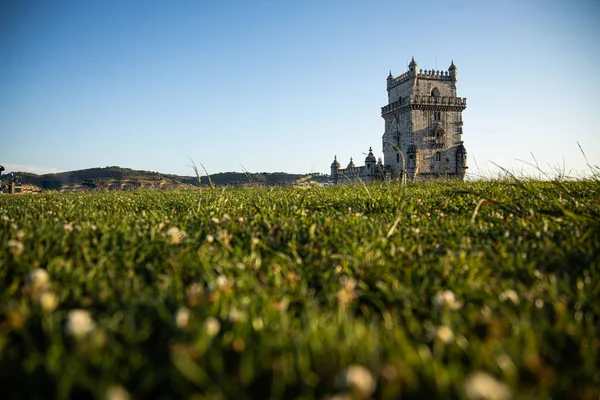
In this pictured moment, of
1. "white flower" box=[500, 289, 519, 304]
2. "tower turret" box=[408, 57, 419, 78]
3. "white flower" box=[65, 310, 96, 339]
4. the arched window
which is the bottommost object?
"white flower" box=[500, 289, 519, 304]

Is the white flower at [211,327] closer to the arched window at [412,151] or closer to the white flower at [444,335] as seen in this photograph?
the white flower at [444,335]

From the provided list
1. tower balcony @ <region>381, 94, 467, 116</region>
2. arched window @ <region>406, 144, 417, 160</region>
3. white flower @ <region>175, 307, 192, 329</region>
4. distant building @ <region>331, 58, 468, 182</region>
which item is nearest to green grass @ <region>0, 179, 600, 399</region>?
white flower @ <region>175, 307, 192, 329</region>

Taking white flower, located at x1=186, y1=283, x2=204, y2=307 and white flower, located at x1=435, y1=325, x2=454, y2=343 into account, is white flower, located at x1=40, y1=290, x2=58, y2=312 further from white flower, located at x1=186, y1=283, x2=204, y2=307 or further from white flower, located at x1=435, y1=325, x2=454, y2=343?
white flower, located at x1=435, y1=325, x2=454, y2=343

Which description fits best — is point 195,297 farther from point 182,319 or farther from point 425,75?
point 425,75

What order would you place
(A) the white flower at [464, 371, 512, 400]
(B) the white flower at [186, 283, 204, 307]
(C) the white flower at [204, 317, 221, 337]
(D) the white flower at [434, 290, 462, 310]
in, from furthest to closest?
(D) the white flower at [434, 290, 462, 310] → (B) the white flower at [186, 283, 204, 307] → (C) the white flower at [204, 317, 221, 337] → (A) the white flower at [464, 371, 512, 400]

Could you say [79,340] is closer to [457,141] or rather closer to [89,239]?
[89,239]

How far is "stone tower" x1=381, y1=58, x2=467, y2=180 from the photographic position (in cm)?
4881

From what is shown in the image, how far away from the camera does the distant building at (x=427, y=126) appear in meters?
48.8

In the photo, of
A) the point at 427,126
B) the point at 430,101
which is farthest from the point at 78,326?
the point at 430,101

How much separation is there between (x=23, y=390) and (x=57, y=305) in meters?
0.60

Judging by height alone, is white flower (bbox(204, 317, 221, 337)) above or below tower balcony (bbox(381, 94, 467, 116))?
below

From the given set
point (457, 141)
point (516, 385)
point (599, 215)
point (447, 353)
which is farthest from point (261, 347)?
point (457, 141)

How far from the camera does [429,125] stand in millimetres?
49344

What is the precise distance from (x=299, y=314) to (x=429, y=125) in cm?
5172
